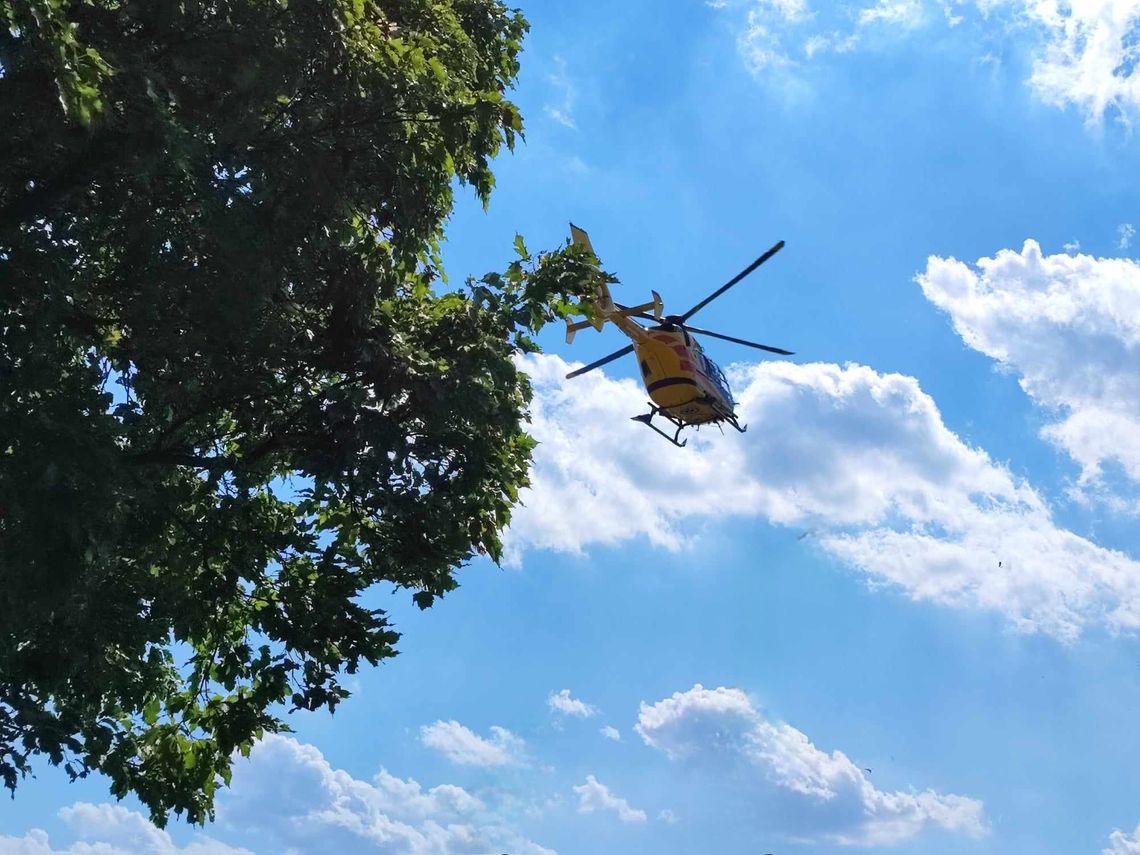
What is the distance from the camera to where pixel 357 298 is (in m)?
13.2

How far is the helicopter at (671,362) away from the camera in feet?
86.6

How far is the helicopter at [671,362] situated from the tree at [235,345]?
11.5m

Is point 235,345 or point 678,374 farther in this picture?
point 678,374

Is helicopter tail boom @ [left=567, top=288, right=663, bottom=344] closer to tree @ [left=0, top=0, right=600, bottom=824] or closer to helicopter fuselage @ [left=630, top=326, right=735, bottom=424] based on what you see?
helicopter fuselage @ [left=630, top=326, right=735, bottom=424]

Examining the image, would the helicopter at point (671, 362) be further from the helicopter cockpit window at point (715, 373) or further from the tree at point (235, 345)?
the tree at point (235, 345)

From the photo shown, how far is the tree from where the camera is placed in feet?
35.7

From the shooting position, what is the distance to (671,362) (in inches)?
1038

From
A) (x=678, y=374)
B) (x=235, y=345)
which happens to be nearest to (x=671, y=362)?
(x=678, y=374)

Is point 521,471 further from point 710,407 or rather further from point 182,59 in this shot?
point 710,407

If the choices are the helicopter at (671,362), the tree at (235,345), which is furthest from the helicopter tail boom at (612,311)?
the tree at (235,345)

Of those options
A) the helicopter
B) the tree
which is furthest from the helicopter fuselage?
the tree

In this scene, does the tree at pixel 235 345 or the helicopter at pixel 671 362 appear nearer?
the tree at pixel 235 345

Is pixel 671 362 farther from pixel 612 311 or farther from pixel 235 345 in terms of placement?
pixel 235 345

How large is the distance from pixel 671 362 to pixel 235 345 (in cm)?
1503
